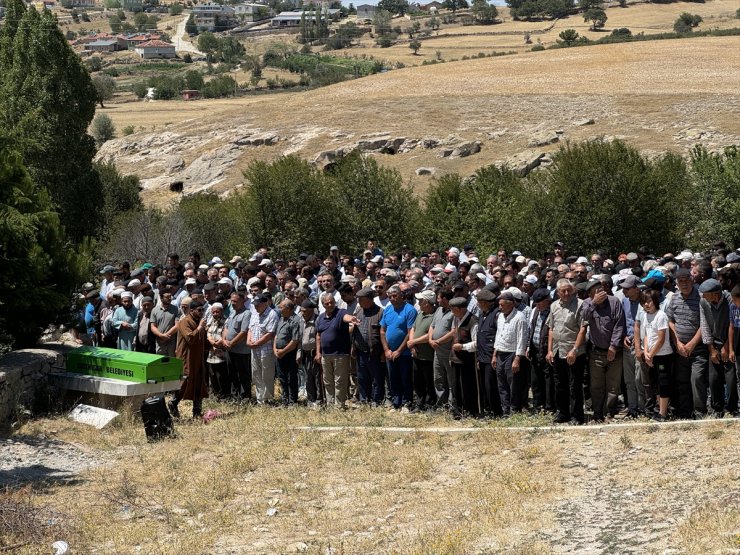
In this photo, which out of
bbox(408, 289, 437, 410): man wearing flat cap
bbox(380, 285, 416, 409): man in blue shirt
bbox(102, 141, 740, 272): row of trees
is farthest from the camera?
bbox(102, 141, 740, 272): row of trees

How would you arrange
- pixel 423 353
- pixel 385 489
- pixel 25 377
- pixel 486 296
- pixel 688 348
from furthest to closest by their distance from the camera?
pixel 25 377 < pixel 423 353 < pixel 486 296 < pixel 688 348 < pixel 385 489

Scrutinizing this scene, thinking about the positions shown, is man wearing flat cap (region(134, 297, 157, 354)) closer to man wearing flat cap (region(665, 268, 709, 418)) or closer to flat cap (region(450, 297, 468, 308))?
flat cap (region(450, 297, 468, 308))

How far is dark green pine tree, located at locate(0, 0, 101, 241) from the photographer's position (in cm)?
3572

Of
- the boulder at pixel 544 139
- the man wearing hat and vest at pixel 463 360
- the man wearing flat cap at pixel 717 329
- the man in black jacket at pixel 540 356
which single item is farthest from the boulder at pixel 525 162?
the man wearing flat cap at pixel 717 329

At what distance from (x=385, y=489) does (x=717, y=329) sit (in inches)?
169

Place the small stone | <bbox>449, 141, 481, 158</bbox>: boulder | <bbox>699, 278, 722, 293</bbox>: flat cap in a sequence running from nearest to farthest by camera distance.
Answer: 1. the small stone
2. <bbox>699, 278, 722, 293</bbox>: flat cap
3. <bbox>449, 141, 481, 158</bbox>: boulder

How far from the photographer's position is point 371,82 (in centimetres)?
7850

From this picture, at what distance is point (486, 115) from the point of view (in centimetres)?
6266

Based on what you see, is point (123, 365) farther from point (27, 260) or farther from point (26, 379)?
point (27, 260)

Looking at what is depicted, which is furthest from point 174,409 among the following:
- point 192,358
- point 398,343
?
point 398,343

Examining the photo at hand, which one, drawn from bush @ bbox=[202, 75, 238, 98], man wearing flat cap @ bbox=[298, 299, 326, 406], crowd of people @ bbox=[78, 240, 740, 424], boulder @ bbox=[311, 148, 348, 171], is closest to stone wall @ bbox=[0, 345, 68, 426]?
crowd of people @ bbox=[78, 240, 740, 424]

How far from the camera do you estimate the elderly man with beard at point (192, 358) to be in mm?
14711

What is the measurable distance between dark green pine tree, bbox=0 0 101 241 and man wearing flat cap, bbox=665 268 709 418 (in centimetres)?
2786

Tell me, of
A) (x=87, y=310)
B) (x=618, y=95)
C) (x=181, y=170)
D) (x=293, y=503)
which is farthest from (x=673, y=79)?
(x=293, y=503)
